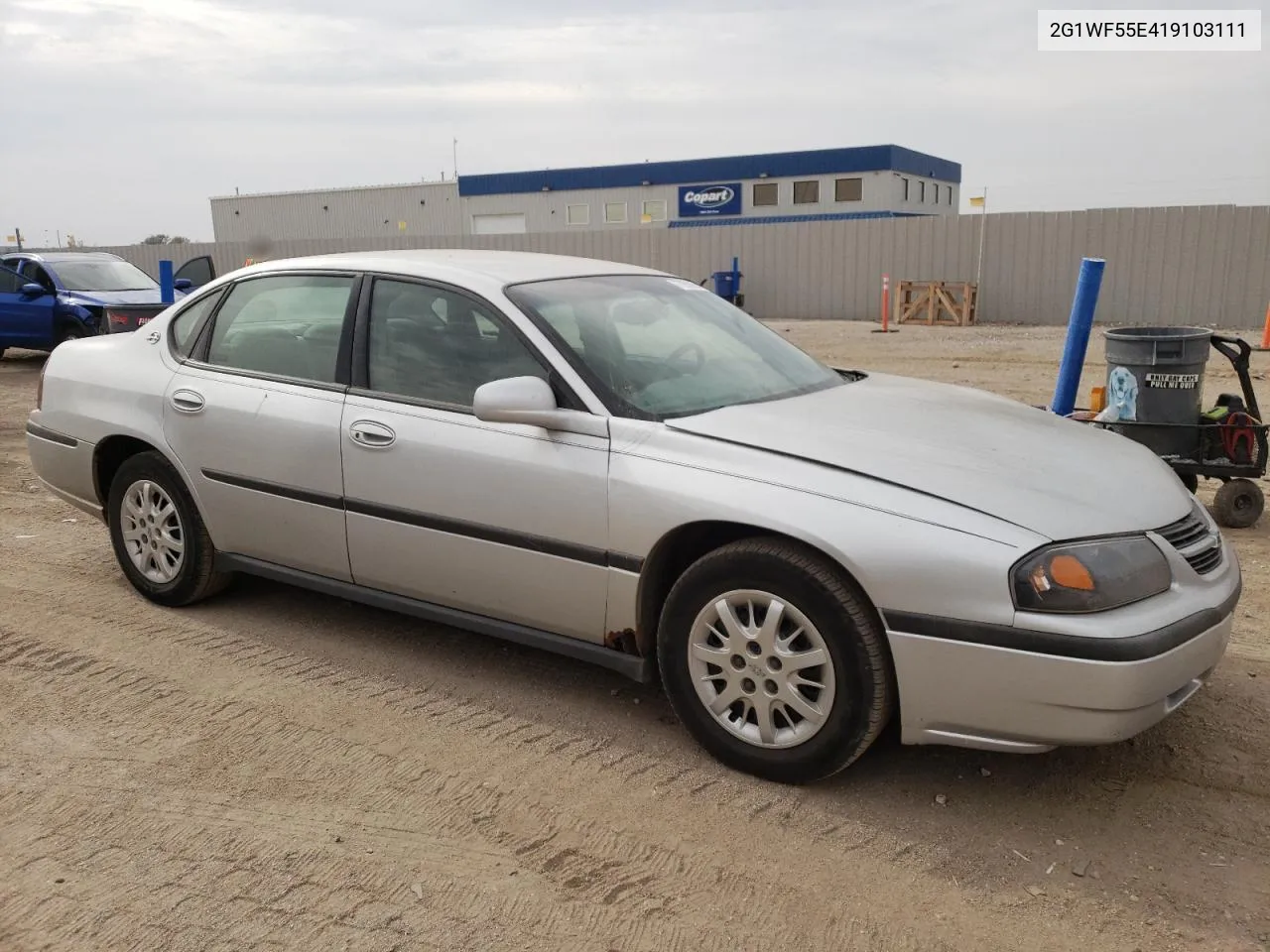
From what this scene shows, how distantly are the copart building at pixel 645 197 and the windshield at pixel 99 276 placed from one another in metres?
21.7

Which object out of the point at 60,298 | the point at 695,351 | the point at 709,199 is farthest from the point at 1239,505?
the point at 709,199

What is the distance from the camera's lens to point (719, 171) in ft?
123

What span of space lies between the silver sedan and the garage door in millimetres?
36429

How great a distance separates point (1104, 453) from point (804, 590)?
1286mm

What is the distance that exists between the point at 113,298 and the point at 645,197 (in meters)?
26.3

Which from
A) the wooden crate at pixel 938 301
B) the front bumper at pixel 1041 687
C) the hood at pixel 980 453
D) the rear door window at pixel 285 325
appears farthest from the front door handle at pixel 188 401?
the wooden crate at pixel 938 301

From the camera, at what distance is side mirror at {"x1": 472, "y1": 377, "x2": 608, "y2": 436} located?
3.57 m

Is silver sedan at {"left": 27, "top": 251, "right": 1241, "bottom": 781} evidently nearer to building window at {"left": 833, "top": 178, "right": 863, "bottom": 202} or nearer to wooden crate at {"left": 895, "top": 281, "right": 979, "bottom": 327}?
wooden crate at {"left": 895, "top": 281, "right": 979, "bottom": 327}

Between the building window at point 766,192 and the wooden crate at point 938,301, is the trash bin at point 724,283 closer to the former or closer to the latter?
the wooden crate at point 938,301

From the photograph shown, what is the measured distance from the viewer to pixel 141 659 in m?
4.48

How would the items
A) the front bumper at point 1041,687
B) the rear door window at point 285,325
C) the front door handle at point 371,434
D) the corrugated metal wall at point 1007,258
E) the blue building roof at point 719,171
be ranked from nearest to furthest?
the front bumper at point 1041,687
the front door handle at point 371,434
the rear door window at point 285,325
the corrugated metal wall at point 1007,258
the blue building roof at point 719,171

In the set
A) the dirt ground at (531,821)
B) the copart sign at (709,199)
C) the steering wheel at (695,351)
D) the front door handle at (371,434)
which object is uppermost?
the copart sign at (709,199)

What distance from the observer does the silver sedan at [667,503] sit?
9.88 ft

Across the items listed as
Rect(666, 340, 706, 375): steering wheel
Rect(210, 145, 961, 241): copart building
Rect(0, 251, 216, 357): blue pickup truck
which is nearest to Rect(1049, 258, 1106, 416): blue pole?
Rect(666, 340, 706, 375): steering wheel
